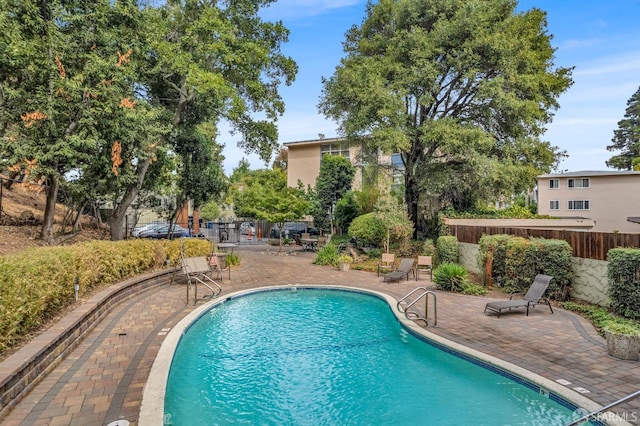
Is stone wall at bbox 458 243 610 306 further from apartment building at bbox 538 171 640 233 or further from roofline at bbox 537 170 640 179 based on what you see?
roofline at bbox 537 170 640 179

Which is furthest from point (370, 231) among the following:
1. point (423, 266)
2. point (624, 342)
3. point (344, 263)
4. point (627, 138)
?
point (627, 138)

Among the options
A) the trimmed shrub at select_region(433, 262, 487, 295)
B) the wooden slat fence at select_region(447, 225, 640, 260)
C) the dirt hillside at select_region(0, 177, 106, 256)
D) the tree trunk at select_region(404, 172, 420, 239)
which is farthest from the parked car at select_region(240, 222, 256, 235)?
the wooden slat fence at select_region(447, 225, 640, 260)

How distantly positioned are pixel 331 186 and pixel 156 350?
19799 millimetres

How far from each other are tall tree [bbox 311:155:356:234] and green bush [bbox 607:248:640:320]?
18.1m

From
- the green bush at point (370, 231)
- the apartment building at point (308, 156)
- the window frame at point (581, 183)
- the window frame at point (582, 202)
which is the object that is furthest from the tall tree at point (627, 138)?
the green bush at point (370, 231)

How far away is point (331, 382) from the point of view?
208 inches

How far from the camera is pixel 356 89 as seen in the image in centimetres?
1686

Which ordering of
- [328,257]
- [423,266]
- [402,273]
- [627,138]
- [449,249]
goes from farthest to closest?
[627,138]
[328,257]
[423,266]
[449,249]
[402,273]

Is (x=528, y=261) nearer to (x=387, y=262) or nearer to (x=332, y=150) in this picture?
(x=387, y=262)

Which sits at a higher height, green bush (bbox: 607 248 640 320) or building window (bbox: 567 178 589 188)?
building window (bbox: 567 178 589 188)

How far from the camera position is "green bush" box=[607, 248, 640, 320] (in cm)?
666

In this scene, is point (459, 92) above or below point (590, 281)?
above

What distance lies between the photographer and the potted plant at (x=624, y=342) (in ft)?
17.1

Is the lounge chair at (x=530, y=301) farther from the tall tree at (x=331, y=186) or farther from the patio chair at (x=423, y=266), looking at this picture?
the tall tree at (x=331, y=186)
